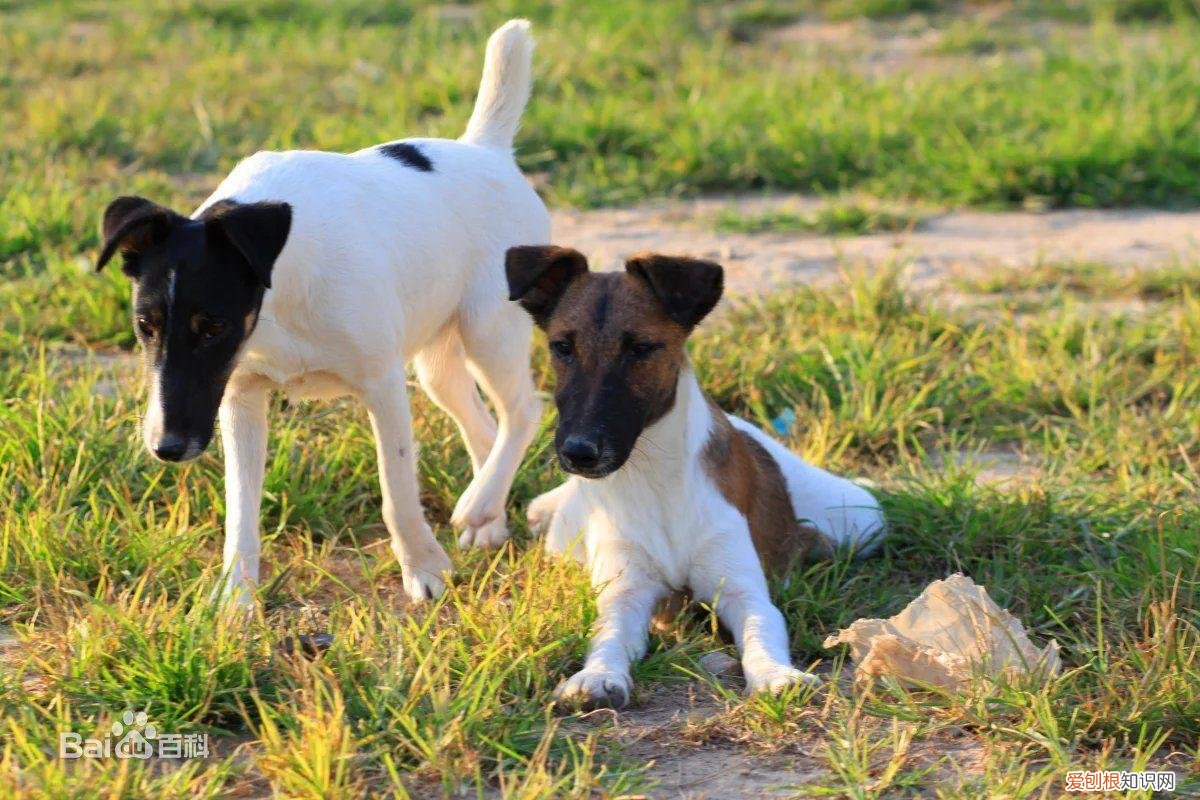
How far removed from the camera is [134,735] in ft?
11.5

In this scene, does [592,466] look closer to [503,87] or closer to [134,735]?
[134,735]

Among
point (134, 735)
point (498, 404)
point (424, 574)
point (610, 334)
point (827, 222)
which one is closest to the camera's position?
point (134, 735)

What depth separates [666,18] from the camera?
11.5 metres

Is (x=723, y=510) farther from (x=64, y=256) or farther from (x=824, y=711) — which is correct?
(x=64, y=256)

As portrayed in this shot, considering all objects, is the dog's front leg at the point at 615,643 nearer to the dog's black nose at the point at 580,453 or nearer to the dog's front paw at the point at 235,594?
the dog's black nose at the point at 580,453

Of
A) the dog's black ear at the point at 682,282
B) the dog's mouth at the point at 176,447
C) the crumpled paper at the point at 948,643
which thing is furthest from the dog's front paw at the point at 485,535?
the crumpled paper at the point at 948,643

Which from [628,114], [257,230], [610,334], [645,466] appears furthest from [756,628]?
[628,114]

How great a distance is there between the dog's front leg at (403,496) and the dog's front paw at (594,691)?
0.79 metres

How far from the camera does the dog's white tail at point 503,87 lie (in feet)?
17.3

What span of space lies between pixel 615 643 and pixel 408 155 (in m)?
1.72

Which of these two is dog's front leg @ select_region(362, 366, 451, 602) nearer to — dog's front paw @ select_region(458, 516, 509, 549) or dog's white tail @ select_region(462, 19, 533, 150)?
dog's front paw @ select_region(458, 516, 509, 549)

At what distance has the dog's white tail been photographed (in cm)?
527

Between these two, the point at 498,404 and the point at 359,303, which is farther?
the point at 498,404

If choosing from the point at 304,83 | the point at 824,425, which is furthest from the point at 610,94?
the point at 824,425
